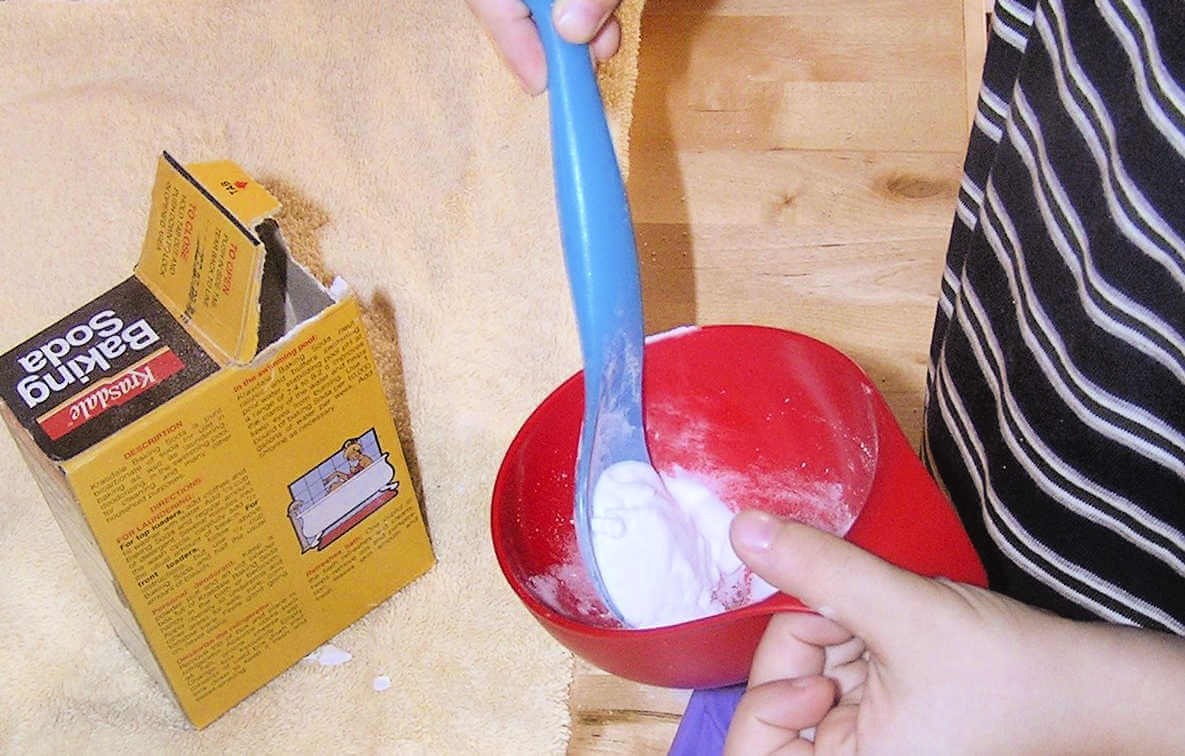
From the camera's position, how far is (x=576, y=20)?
498 millimetres

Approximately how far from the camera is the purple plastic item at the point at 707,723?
26.6 inches

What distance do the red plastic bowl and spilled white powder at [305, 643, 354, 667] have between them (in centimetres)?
18

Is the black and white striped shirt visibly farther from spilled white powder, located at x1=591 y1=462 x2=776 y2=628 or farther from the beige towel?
the beige towel

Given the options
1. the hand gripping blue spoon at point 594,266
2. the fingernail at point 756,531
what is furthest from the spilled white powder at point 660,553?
the fingernail at point 756,531

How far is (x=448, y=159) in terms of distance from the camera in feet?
3.14

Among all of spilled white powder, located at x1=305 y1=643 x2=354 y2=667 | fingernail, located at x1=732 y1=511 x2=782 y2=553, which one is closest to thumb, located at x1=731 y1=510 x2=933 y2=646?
fingernail, located at x1=732 y1=511 x2=782 y2=553

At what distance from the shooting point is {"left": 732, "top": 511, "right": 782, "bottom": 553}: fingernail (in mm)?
464

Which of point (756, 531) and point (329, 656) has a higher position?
point (756, 531)

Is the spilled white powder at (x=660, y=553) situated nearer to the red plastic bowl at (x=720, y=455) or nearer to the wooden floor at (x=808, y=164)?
the red plastic bowl at (x=720, y=455)

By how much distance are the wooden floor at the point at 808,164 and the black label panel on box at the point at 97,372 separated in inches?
14.6

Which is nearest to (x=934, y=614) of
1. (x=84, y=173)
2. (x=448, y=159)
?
(x=448, y=159)

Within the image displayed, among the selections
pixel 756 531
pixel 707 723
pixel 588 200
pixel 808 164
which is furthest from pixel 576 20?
pixel 808 164

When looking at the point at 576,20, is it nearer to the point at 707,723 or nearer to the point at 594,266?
the point at 594,266

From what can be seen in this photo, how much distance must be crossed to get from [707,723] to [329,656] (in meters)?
0.21
